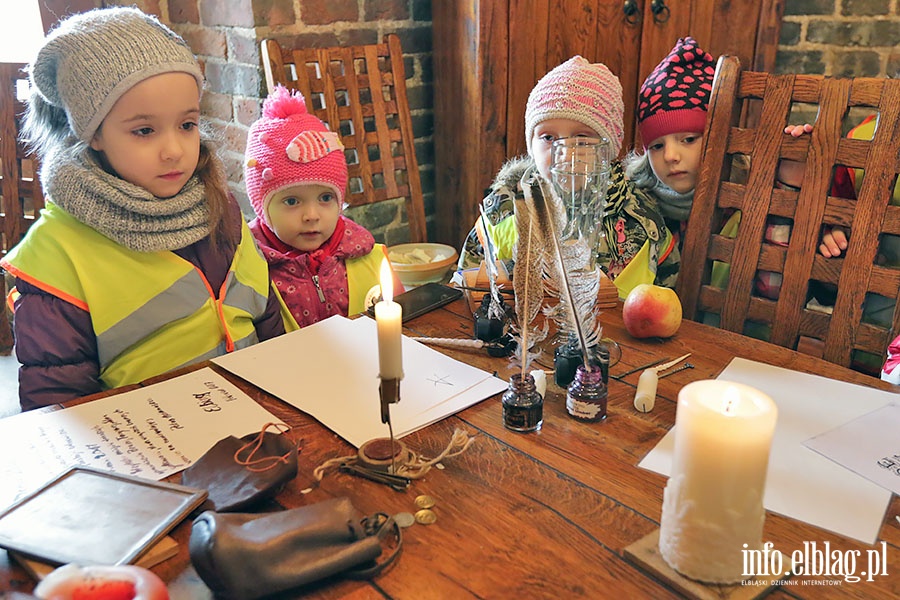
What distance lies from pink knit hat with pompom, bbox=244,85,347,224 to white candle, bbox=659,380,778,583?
3.79ft

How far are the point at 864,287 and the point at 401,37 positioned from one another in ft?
6.07

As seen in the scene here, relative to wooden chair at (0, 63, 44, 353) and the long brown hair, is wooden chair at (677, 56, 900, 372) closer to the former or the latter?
the long brown hair

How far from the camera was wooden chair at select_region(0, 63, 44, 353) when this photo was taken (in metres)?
1.78

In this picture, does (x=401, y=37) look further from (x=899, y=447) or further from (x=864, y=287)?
(x=899, y=447)

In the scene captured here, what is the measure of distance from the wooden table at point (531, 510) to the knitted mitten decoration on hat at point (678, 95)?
33.3 inches

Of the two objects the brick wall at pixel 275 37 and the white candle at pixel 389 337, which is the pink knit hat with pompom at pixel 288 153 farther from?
the white candle at pixel 389 337

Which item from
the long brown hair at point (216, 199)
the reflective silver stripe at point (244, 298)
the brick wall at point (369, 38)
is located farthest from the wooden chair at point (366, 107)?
the reflective silver stripe at point (244, 298)

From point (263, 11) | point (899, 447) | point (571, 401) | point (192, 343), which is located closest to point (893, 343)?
point (899, 447)

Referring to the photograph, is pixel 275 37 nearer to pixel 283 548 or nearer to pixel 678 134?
pixel 678 134

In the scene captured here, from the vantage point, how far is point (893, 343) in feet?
4.29

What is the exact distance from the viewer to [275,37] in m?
2.29

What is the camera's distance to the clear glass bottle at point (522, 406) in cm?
98

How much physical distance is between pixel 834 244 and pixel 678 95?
0.56 meters

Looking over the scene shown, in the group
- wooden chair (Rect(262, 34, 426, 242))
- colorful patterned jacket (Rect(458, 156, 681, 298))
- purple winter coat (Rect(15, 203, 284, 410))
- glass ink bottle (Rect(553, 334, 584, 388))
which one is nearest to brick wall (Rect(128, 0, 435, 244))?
wooden chair (Rect(262, 34, 426, 242))
